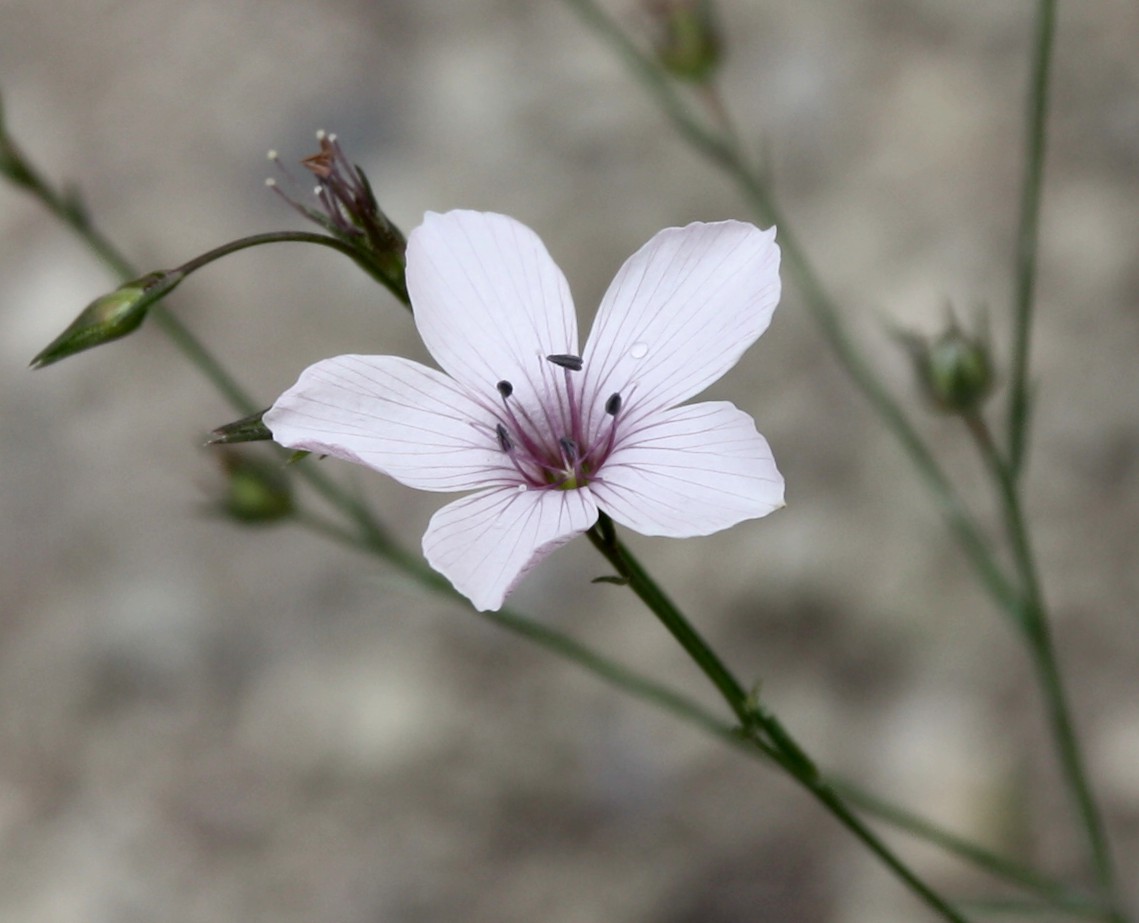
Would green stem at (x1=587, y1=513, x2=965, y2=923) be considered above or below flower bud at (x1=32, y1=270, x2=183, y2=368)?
below

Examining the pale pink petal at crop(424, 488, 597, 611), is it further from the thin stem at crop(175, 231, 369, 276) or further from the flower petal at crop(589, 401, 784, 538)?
the thin stem at crop(175, 231, 369, 276)

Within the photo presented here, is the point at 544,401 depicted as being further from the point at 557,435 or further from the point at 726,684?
the point at 726,684

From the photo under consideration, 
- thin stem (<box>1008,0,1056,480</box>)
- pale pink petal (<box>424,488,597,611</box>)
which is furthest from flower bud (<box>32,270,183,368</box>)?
thin stem (<box>1008,0,1056,480</box>)

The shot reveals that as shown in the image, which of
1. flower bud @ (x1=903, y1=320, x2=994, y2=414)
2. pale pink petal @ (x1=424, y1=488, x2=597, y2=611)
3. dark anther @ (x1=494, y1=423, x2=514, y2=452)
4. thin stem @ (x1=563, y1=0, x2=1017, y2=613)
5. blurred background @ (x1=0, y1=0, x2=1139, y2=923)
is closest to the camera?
pale pink petal @ (x1=424, y1=488, x2=597, y2=611)

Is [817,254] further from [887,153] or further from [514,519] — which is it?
[514,519]

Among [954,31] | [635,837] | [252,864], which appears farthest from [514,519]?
[954,31]

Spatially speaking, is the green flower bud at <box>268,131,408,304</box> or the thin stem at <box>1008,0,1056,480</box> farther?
the thin stem at <box>1008,0,1056,480</box>
